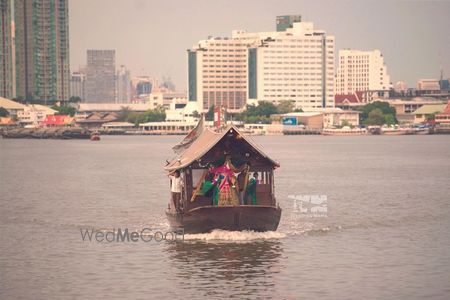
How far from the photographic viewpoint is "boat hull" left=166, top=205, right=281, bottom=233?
3931 centimetres

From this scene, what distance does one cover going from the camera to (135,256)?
125ft

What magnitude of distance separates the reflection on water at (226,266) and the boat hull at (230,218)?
1.85ft

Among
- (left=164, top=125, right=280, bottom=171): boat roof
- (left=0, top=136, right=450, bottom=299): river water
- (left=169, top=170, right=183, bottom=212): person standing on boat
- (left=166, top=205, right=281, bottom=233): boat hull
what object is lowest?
(left=0, top=136, right=450, bottom=299): river water

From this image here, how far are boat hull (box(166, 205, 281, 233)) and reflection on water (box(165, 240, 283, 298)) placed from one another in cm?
56

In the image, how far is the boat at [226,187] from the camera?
129 ft

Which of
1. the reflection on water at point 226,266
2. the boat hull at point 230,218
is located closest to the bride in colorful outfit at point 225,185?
the boat hull at point 230,218

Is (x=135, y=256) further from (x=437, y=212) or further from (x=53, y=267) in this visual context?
(x=437, y=212)

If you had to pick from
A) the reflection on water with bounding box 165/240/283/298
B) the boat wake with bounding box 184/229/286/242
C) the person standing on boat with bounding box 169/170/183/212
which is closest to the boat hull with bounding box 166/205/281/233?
the boat wake with bounding box 184/229/286/242

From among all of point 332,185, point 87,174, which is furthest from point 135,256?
point 87,174

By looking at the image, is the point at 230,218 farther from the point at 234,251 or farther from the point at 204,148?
the point at 204,148

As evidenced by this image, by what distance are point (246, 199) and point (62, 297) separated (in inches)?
404

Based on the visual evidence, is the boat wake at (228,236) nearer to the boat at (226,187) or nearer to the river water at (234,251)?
A: the river water at (234,251)

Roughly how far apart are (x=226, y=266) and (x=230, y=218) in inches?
156

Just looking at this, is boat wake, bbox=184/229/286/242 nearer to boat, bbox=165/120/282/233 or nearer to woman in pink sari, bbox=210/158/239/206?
boat, bbox=165/120/282/233
